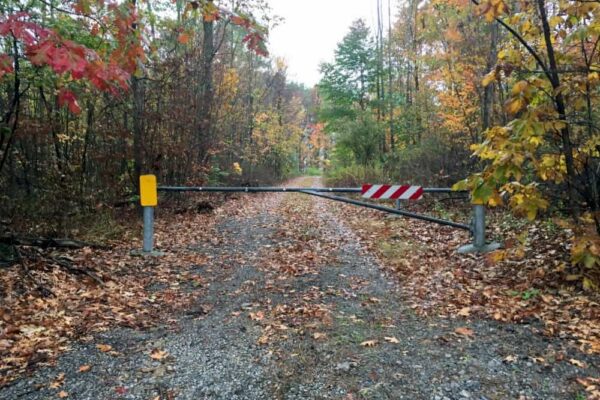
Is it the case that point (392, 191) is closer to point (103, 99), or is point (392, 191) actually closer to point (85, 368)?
point (85, 368)

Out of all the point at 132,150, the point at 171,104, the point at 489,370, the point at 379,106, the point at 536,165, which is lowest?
the point at 489,370

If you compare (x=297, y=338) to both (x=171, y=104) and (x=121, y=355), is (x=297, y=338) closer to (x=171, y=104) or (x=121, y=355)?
(x=121, y=355)

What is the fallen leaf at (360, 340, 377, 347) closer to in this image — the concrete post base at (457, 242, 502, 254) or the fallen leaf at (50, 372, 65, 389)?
the fallen leaf at (50, 372, 65, 389)

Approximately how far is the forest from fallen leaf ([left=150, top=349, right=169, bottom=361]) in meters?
2.09

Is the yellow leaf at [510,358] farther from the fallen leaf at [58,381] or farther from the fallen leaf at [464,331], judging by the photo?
the fallen leaf at [58,381]

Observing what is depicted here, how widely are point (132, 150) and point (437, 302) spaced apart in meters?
7.80

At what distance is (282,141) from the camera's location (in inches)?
1362

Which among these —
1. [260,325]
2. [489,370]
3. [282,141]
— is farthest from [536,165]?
[282,141]

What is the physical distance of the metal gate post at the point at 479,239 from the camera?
21.7 feet

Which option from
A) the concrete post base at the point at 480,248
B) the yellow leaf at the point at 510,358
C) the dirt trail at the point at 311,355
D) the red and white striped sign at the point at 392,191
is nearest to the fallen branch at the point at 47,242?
the dirt trail at the point at 311,355

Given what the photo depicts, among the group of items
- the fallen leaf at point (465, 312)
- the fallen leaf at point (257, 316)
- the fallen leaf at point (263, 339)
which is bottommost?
the fallen leaf at point (263, 339)

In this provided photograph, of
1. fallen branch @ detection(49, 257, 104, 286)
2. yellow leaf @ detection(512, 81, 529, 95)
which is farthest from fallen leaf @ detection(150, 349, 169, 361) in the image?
yellow leaf @ detection(512, 81, 529, 95)

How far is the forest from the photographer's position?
3916mm

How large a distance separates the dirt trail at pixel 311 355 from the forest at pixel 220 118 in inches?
49.8
